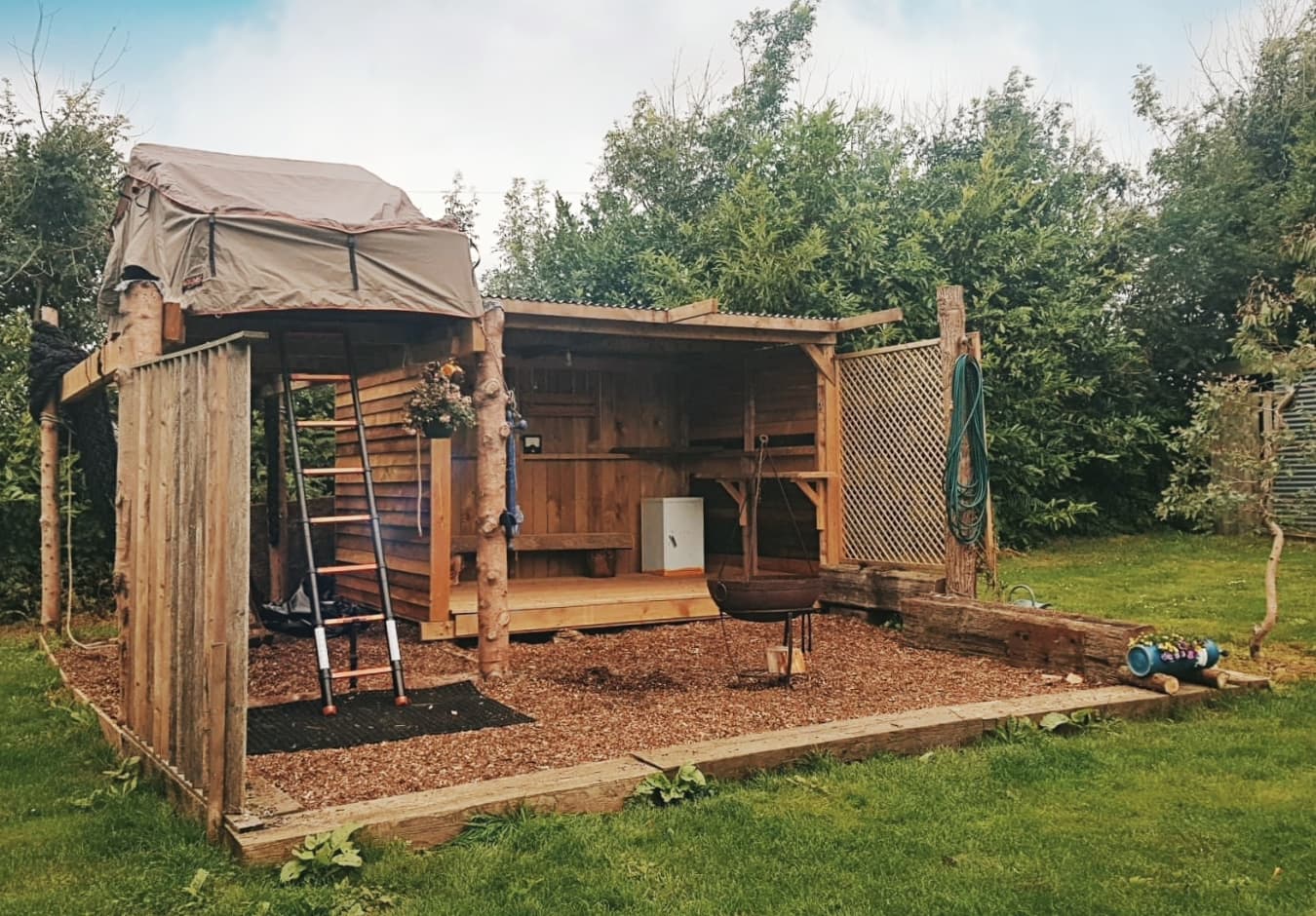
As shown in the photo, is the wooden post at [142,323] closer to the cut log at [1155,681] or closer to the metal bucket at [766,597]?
the metal bucket at [766,597]

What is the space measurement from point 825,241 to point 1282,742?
299 inches

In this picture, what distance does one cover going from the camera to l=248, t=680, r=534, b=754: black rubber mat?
14.7ft

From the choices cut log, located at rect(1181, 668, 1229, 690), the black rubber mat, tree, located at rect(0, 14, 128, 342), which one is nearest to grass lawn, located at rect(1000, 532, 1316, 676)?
cut log, located at rect(1181, 668, 1229, 690)

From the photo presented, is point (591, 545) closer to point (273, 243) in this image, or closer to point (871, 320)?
point (871, 320)

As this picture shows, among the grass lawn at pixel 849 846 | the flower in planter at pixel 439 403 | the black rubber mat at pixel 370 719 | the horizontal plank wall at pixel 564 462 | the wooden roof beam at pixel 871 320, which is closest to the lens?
the grass lawn at pixel 849 846

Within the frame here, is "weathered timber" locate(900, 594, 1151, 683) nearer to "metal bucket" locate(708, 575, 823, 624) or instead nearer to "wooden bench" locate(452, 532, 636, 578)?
"metal bucket" locate(708, 575, 823, 624)

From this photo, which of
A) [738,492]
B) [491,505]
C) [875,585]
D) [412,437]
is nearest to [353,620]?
[491,505]

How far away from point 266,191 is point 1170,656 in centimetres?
501

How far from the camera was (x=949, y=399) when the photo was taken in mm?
7102

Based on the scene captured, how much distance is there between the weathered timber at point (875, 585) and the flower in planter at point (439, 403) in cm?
287

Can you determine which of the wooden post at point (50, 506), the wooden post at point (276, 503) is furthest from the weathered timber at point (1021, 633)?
the wooden post at point (50, 506)

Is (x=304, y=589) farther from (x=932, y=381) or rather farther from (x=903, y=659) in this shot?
(x=932, y=381)

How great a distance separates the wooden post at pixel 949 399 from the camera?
690cm

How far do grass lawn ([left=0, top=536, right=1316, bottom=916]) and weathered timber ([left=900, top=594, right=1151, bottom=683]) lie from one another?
33.5 inches
